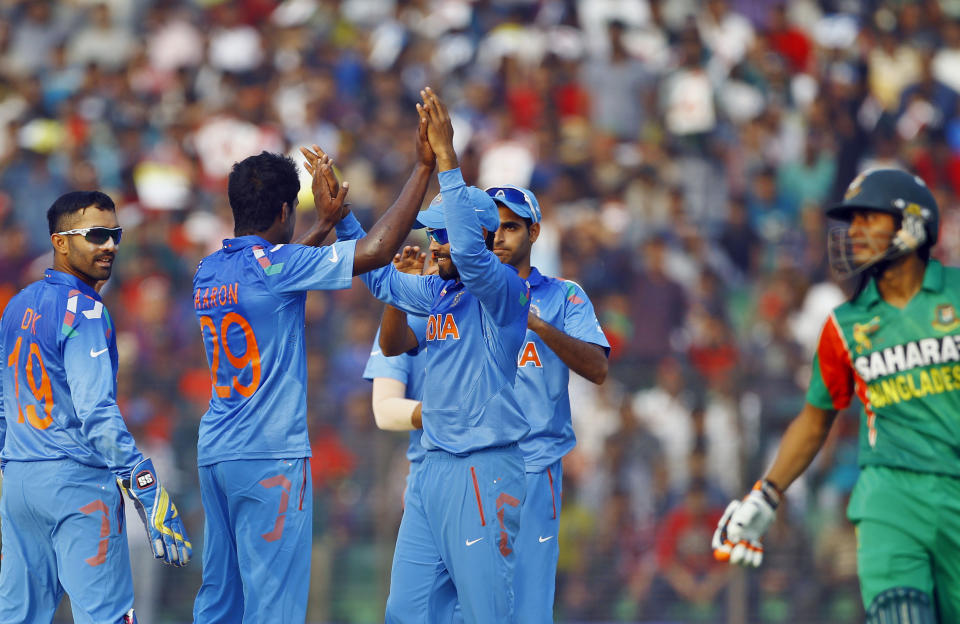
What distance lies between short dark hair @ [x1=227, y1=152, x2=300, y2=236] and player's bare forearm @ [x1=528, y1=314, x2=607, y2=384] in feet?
4.89

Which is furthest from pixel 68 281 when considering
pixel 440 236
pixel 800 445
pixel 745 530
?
pixel 800 445

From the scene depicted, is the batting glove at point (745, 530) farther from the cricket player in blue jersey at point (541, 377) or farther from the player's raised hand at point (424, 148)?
the player's raised hand at point (424, 148)

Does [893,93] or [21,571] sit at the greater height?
[893,93]

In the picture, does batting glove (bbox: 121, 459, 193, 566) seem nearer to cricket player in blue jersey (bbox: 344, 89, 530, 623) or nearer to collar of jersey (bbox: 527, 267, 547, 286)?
cricket player in blue jersey (bbox: 344, 89, 530, 623)

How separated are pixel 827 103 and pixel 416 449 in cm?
930

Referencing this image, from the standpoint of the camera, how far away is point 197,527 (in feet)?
39.6

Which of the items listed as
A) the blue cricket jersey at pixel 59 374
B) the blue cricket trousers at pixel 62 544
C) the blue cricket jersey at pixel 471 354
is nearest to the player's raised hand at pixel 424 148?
the blue cricket jersey at pixel 471 354

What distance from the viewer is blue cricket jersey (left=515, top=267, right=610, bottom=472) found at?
764 centimetres

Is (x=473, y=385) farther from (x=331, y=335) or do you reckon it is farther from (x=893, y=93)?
(x=893, y=93)

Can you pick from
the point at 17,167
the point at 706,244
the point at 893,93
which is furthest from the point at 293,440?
the point at 893,93

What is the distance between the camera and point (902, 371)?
5.98 m

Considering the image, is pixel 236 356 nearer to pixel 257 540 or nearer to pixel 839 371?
pixel 257 540

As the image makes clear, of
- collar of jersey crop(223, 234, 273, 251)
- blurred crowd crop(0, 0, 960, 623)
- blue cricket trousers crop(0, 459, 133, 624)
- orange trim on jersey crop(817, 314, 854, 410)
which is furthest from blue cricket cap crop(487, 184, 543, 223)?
blurred crowd crop(0, 0, 960, 623)

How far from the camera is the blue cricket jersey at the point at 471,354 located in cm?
657
